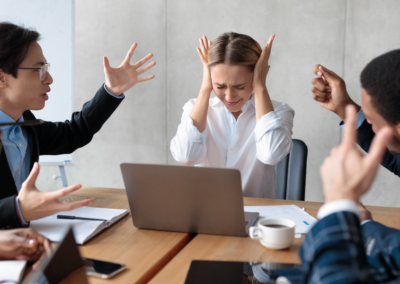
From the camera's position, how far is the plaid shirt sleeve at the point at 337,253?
1.87 feet

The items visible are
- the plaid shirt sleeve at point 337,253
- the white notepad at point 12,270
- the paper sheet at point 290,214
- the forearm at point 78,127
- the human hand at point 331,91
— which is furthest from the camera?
the forearm at point 78,127

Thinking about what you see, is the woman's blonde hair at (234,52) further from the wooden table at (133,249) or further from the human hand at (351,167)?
the human hand at (351,167)

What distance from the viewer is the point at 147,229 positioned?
1.17 meters

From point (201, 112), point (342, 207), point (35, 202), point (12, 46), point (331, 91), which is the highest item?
point (12, 46)

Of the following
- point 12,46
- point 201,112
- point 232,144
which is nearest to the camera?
point 12,46

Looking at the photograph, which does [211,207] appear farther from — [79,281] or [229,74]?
[229,74]

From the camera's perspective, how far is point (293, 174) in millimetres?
1847

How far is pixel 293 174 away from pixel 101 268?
1.21 meters

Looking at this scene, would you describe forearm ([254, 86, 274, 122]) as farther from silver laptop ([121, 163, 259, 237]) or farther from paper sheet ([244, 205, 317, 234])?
silver laptop ([121, 163, 259, 237])

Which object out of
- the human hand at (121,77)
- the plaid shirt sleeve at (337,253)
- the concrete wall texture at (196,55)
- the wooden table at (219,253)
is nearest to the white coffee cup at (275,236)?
the wooden table at (219,253)

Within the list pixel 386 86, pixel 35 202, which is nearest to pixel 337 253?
pixel 386 86

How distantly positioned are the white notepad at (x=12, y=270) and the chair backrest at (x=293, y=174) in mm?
1314

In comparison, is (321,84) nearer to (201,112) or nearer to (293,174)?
(293,174)

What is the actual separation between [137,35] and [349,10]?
1.74 m
